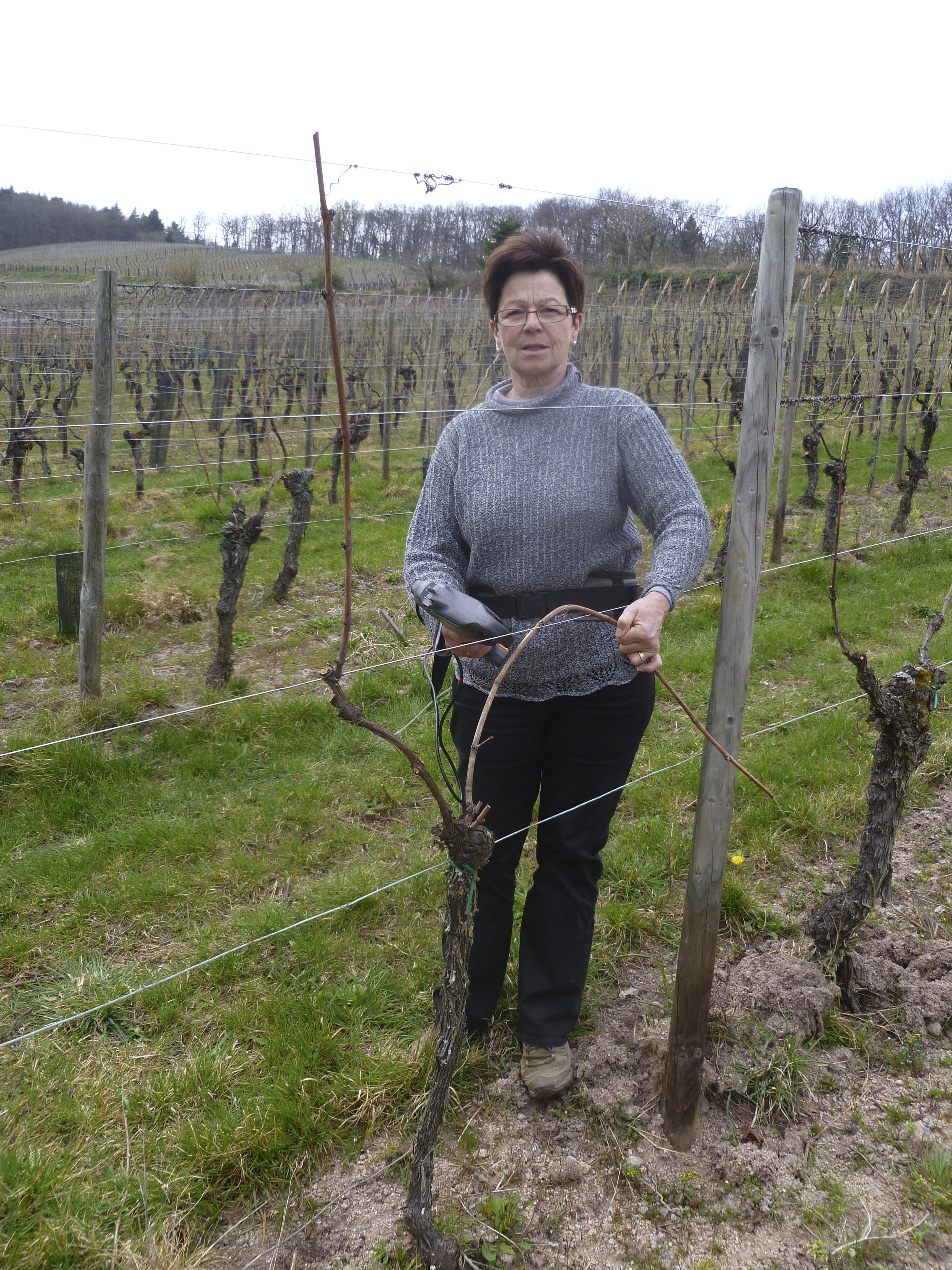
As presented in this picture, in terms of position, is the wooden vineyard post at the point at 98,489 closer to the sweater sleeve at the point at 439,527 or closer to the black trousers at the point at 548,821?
the sweater sleeve at the point at 439,527

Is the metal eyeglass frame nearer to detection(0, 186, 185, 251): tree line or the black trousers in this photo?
the black trousers

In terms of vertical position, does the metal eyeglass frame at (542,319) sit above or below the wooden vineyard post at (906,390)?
below

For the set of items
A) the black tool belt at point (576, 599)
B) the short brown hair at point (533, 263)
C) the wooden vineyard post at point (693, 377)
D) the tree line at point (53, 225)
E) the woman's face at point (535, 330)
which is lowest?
the black tool belt at point (576, 599)

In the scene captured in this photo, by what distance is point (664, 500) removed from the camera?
1.64 m

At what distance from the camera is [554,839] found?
6.07ft

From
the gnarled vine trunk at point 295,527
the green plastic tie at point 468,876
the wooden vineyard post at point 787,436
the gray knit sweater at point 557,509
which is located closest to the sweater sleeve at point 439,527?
the gray knit sweater at point 557,509

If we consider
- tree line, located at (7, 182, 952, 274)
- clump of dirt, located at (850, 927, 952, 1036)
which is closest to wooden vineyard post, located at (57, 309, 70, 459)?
tree line, located at (7, 182, 952, 274)

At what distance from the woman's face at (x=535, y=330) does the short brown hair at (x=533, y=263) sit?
0.01 metres

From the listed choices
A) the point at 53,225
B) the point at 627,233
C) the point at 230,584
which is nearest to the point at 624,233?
the point at 627,233

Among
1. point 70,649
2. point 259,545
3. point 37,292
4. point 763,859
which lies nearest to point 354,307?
point 37,292

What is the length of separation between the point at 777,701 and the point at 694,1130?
2571mm

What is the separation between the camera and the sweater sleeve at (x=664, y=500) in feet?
5.20

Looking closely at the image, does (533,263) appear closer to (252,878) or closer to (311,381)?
(252,878)

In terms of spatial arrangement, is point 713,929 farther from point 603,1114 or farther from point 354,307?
point 354,307
